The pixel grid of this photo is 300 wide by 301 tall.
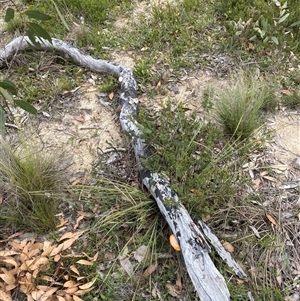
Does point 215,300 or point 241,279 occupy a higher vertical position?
point 215,300

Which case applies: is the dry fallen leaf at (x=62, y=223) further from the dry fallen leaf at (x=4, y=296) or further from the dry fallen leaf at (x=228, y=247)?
the dry fallen leaf at (x=228, y=247)

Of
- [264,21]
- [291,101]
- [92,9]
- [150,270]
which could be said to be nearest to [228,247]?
[150,270]

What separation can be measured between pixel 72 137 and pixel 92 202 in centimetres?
79

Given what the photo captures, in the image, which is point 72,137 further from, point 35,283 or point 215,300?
point 215,300

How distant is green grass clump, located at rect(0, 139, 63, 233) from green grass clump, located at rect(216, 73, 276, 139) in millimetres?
1551

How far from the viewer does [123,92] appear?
3.62 m

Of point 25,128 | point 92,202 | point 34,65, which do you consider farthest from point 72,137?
point 34,65

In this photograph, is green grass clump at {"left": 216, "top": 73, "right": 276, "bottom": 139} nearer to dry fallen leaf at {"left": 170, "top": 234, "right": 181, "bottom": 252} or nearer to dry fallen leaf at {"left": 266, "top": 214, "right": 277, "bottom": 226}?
dry fallen leaf at {"left": 266, "top": 214, "right": 277, "bottom": 226}

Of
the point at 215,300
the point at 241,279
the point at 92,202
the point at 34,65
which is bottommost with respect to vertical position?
the point at 241,279

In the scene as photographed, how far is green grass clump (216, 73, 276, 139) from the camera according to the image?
10.6 feet

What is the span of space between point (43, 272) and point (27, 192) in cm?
58

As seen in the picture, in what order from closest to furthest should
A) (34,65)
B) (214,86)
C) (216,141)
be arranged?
(216,141) → (214,86) → (34,65)

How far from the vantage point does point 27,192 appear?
269 centimetres

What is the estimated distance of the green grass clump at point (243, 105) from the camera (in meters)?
3.22
